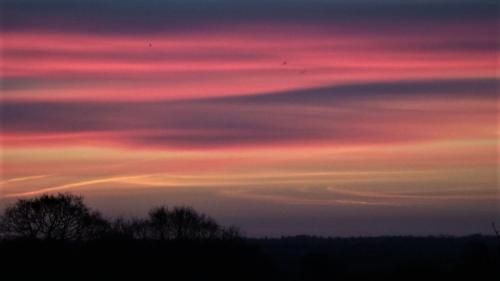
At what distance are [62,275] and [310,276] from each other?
39676 mm

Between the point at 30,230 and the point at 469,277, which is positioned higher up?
the point at 30,230

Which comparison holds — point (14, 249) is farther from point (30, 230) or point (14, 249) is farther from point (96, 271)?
point (30, 230)

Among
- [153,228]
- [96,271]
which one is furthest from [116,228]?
[96,271]

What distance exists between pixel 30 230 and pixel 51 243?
317 inches

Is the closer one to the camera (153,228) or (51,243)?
(51,243)

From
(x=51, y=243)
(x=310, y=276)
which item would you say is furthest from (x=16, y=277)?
(x=310, y=276)

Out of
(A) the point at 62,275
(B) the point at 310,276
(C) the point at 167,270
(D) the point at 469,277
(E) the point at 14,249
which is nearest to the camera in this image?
(D) the point at 469,277

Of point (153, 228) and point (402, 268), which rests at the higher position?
point (153, 228)

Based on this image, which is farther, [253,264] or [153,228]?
[153,228]

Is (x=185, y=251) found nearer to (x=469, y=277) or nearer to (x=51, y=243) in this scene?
(x=51, y=243)

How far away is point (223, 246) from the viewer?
11225cm

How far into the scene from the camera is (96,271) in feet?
293

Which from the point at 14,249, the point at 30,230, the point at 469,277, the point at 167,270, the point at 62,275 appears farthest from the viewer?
the point at 30,230

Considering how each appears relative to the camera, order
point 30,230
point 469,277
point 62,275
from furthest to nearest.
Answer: point 30,230, point 62,275, point 469,277
